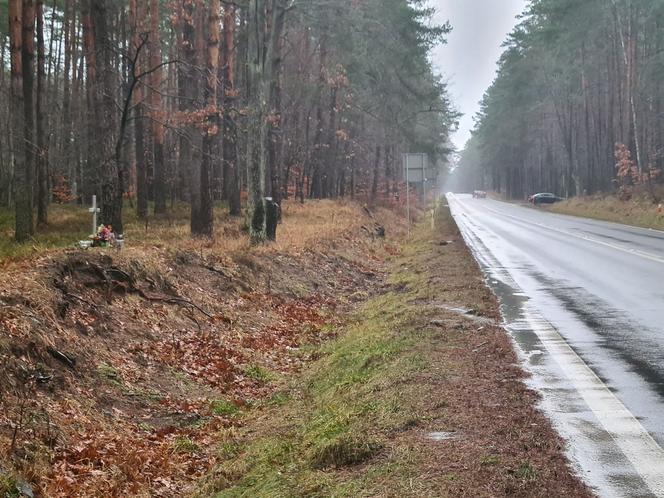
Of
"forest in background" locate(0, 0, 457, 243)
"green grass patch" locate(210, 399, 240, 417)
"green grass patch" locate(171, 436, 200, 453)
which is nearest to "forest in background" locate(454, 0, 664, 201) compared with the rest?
"forest in background" locate(0, 0, 457, 243)

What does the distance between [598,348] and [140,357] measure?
580 cm

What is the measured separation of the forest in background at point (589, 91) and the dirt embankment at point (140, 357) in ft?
114

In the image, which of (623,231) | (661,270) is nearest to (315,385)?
(661,270)

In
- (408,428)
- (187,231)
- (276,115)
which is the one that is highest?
(276,115)

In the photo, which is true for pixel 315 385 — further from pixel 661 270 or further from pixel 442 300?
pixel 661 270

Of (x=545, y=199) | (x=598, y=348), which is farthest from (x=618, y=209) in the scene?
Result: (x=598, y=348)

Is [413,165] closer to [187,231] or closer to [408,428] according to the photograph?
[187,231]

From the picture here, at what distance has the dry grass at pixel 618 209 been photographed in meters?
34.8

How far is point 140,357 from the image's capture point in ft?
28.5

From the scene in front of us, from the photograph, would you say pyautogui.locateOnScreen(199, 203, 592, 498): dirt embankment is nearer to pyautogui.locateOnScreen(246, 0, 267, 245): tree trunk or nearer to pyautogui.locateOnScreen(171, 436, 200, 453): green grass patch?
pyautogui.locateOnScreen(171, 436, 200, 453): green grass patch

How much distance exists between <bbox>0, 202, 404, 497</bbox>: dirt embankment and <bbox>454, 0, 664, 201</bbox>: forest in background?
34691 mm

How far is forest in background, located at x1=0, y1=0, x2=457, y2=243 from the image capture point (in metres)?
17.8

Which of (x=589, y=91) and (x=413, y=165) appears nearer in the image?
(x=413, y=165)

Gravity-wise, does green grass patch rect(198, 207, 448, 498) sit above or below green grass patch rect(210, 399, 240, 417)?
above
